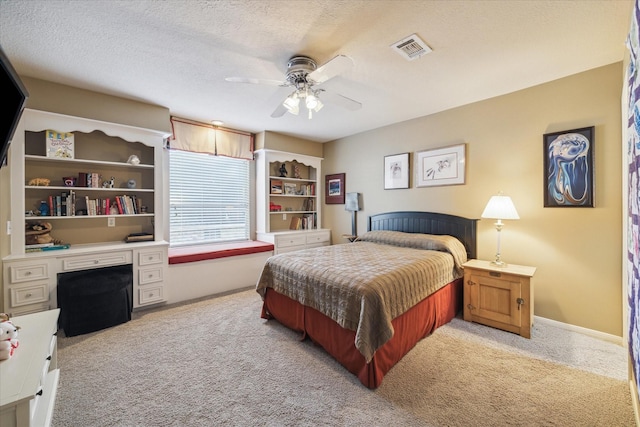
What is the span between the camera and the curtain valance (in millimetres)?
3785

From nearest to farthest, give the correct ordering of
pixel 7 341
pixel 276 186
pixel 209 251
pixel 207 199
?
pixel 7 341, pixel 209 251, pixel 207 199, pixel 276 186

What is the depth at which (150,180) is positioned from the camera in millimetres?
3559

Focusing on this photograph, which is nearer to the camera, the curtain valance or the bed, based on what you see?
the bed

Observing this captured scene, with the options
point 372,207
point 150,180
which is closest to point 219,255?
point 150,180

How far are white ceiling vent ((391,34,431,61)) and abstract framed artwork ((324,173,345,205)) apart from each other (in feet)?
9.19

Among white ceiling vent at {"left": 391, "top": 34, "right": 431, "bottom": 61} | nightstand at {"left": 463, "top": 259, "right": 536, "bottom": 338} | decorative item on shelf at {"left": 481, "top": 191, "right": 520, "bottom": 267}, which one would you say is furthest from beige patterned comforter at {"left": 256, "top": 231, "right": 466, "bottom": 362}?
white ceiling vent at {"left": 391, "top": 34, "right": 431, "bottom": 61}

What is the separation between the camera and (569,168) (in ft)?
8.39

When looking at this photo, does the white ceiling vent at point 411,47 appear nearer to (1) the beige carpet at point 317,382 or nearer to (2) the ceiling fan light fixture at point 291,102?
(2) the ceiling fan light fixture at point 291,102

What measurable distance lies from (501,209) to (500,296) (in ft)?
2.94

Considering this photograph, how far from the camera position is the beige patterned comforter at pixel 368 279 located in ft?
6.06

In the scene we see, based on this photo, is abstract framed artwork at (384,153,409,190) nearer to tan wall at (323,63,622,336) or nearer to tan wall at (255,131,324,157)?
tan wall at (323,63,622,336)

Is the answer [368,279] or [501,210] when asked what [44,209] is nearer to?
[368,279]

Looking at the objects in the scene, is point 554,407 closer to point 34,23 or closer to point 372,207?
point 372,207

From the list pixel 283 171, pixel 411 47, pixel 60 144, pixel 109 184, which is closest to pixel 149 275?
pixel 109 184
